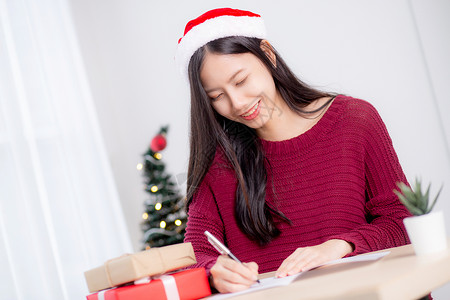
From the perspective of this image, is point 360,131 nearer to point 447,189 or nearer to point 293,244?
point 293,244

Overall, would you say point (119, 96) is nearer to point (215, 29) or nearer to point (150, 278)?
point (215, 29)

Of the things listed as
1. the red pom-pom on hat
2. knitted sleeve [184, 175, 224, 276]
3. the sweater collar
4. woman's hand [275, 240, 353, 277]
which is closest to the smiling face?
the sweater collar

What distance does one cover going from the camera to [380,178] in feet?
4.77

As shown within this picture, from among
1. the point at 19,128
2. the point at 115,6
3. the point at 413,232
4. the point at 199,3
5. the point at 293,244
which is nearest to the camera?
the point at 413,232

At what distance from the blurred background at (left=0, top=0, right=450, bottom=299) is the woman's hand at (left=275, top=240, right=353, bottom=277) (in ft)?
3.21

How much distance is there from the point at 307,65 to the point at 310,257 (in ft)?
5.62

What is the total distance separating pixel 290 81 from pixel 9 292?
1.63 m

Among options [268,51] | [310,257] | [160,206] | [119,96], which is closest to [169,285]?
[310,257]

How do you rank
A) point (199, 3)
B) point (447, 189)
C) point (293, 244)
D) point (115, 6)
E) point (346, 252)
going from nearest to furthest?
point (346, 252) → point (293, 244) → point (447, 189) → point (199, 3) → point (115, 6)

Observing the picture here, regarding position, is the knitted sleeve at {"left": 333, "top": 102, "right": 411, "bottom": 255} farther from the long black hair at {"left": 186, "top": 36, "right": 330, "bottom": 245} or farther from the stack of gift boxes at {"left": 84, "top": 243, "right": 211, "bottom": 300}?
the stack of gift boxes at {"left": 84, "top": 243, "right": 211, "bottom": 300}

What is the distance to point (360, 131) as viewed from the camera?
1500mm

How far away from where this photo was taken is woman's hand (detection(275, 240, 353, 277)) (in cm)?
100

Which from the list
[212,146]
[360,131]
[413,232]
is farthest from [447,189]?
[413,232]

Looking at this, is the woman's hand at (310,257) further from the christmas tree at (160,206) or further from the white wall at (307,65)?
the christmas tree at (160,206)
